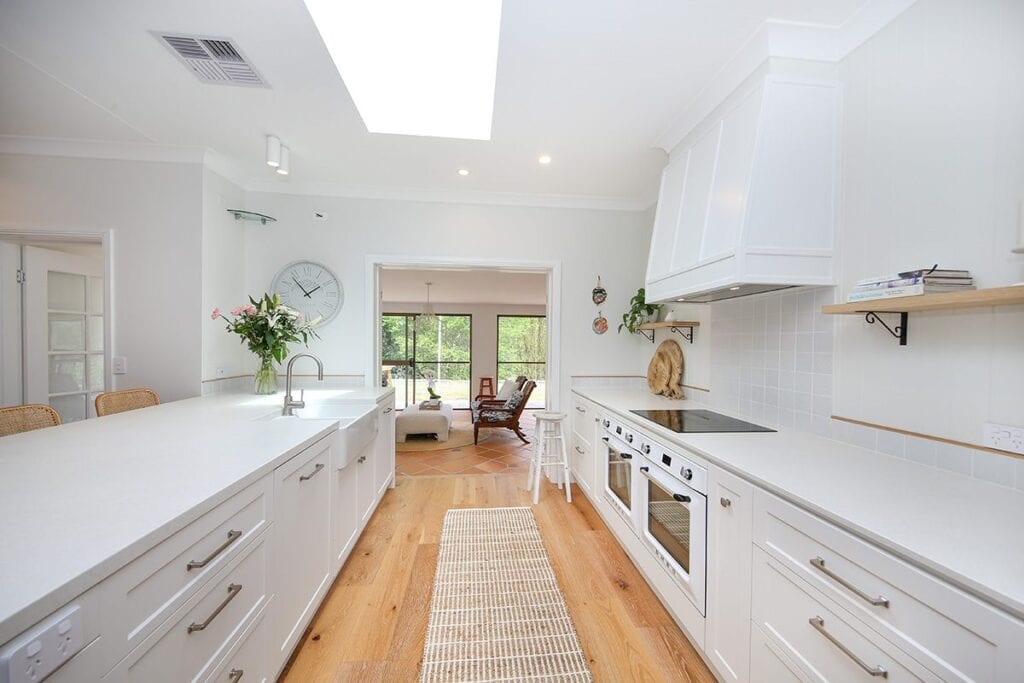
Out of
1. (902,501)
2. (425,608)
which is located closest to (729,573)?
(902,501)

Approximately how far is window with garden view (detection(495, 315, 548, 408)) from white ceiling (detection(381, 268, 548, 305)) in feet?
1.71

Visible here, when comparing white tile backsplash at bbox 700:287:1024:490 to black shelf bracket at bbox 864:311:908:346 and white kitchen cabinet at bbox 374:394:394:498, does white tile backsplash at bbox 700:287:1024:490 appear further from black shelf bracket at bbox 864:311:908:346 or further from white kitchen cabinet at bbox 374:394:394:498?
white kitchen cabinet at bbox 374:394:394:498

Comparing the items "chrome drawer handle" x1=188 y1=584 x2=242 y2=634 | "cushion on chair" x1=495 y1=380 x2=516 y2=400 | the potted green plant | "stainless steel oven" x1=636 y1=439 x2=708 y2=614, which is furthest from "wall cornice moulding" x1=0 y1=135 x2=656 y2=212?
"cushion on chair" x1=495 y1=380 x2=516 y2=400

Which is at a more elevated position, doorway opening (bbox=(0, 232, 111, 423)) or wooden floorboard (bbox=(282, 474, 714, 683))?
doorway opening (bbox=(0, 232, 111, 423))

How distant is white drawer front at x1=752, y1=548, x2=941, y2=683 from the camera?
0.83 m

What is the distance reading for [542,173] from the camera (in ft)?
9.26

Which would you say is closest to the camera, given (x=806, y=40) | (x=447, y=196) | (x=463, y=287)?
(x=806, y=40)

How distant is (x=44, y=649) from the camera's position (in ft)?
1.84

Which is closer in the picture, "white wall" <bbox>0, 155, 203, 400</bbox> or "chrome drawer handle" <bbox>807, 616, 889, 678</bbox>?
"chrome drawer handle" <bbox>807, 616, 889, 678</bbox>

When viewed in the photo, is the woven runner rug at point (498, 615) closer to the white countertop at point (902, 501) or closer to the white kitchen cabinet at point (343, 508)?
the white kitchen cabinet at point (343, 508)

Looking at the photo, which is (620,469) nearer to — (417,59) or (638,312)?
(638,312)

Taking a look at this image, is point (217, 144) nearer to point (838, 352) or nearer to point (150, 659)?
point (150, 659)

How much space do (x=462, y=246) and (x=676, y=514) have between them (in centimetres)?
246

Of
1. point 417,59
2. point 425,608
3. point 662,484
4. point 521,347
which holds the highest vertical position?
point 417,59
